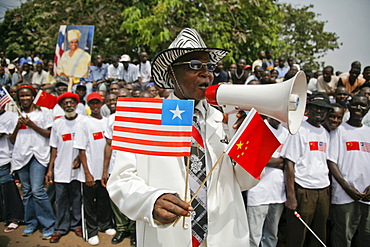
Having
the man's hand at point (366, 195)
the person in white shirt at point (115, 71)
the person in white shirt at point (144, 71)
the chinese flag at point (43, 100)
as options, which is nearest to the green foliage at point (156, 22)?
the person in white shirt at point (144, 71)

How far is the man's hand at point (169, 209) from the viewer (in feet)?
4.71

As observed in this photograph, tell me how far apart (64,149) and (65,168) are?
32 centimetres

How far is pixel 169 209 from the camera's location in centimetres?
145

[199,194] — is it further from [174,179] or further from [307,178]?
[307,178]

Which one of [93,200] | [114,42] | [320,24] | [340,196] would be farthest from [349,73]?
[320,24]

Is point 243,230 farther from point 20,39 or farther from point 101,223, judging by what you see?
point 20,39

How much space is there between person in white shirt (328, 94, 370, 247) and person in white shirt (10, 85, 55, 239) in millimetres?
4637

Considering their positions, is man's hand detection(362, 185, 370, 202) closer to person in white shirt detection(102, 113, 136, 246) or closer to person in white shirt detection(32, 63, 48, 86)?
person in white shirt detection(102, 113, 136, 246)

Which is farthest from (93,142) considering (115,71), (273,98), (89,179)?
(115,71)

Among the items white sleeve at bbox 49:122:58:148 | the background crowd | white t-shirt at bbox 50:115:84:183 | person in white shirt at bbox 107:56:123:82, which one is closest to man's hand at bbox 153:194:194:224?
the background crowd

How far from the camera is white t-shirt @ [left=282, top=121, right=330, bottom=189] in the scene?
12.4 ft

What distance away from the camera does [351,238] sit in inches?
154

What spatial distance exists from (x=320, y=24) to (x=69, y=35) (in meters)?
33.4

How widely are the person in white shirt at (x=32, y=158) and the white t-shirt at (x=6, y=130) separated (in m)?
0.21
